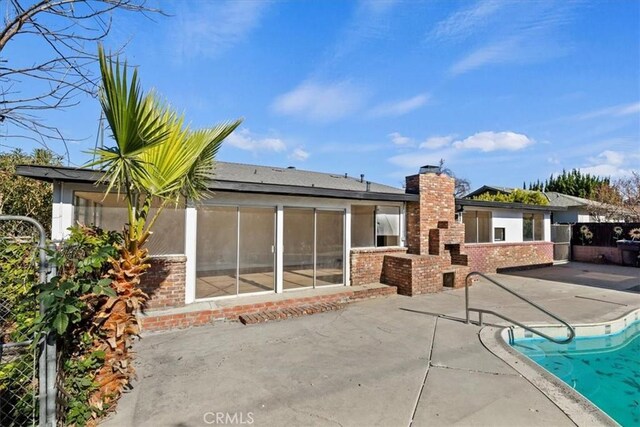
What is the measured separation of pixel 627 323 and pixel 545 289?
2.73m

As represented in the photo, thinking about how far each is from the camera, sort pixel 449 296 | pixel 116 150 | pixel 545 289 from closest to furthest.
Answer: pixel 116 150
pixel 449 296
pixel 545 289

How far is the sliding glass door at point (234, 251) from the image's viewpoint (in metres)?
7.05

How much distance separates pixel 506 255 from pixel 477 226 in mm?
2057

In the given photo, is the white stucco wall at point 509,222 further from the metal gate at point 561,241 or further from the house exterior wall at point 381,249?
the metal gate at point 561,241

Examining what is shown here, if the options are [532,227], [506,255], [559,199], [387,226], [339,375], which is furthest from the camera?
[559,199]

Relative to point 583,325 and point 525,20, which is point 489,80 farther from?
point 583,325

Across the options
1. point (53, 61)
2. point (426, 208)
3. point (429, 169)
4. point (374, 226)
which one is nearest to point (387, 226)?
point (374, 226)

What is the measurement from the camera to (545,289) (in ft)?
30.9

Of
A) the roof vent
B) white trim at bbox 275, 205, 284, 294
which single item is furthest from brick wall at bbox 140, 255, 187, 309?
the roof vent

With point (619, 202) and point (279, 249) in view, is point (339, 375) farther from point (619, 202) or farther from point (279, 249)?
point (619, 202)

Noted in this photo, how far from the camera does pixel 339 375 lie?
403 centimetres

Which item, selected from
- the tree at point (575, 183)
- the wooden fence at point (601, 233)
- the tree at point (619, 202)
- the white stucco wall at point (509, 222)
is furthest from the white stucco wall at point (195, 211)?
the tree at point (575, 183)

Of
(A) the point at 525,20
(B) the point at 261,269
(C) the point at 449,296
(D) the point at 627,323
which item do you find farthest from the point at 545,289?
(B) the point at 261,269
